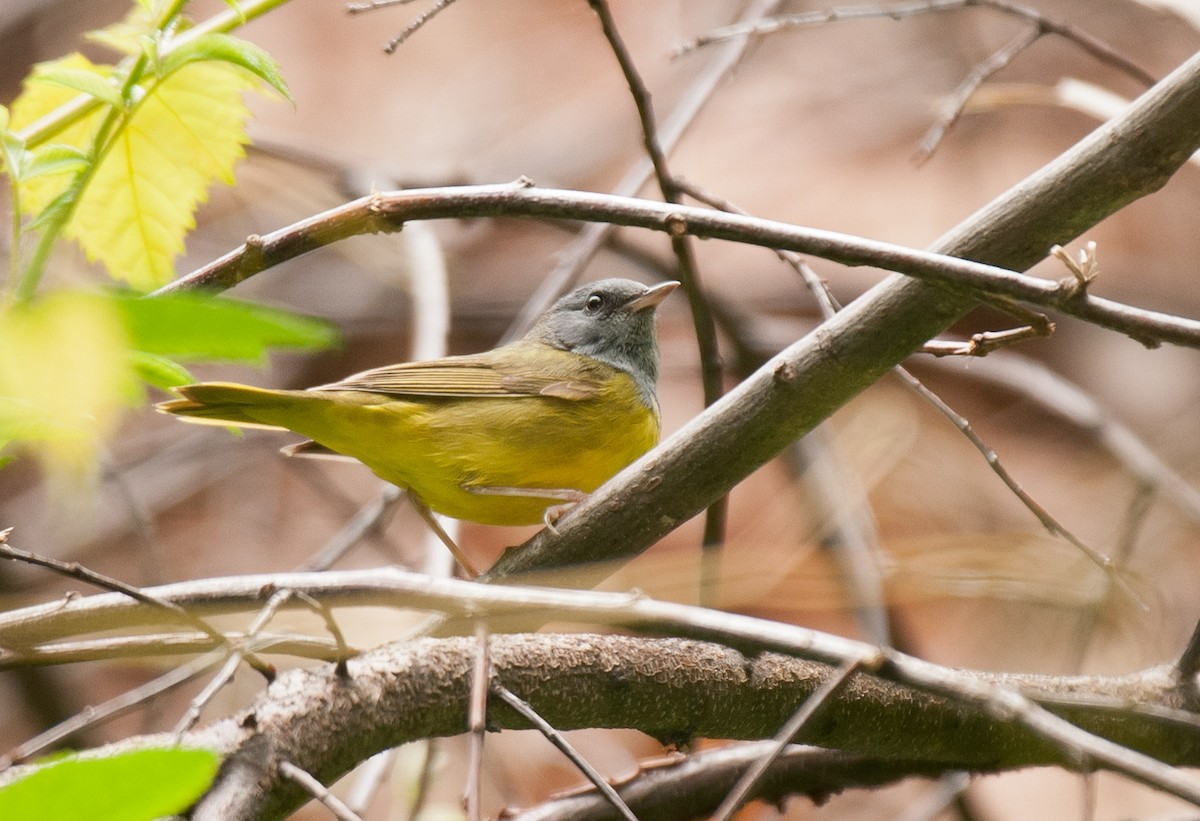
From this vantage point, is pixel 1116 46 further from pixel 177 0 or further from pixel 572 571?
pixel 177 0

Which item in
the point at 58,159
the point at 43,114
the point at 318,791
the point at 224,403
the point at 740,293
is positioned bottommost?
the point at 318,791

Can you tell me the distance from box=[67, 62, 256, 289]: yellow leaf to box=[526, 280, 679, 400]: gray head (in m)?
2.12

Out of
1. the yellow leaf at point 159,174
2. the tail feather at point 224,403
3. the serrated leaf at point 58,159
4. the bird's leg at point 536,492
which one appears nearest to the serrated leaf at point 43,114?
the yellow leaf at point 159,174

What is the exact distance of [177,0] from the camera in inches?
61.0

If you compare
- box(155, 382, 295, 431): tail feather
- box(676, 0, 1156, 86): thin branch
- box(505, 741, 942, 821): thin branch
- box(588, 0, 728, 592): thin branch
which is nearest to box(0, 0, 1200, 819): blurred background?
box(676, 0, 1156, 86): thin branch

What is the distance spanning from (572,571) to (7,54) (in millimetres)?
7753

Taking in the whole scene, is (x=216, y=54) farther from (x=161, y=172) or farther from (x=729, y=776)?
(x=729, y=776)

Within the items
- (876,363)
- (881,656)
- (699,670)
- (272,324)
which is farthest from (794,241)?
(272,324)

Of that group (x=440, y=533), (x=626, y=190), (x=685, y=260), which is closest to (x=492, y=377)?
(x=440, y=533)

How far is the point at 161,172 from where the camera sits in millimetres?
2094

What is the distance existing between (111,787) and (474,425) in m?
2.79

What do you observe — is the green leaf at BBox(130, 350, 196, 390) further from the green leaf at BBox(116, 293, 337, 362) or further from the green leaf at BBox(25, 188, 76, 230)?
the green leaf at BBox(116, 293, 337, 362)

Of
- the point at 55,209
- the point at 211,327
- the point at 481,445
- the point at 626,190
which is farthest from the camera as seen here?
the point at 626,190

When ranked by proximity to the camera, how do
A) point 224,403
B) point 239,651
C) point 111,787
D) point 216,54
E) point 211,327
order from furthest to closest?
point 224,403, point 216,54, point 239,651, point 111,787, point 211,327
